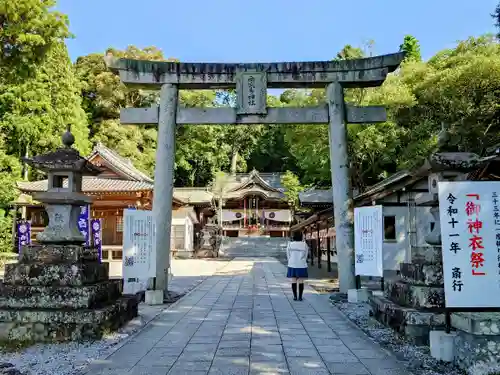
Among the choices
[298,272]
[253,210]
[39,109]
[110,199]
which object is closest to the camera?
[298,272]

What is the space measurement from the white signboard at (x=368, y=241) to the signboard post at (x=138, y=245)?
4303 mm

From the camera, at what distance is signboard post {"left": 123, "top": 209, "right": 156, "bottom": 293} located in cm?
854

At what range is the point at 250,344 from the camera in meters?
5.69

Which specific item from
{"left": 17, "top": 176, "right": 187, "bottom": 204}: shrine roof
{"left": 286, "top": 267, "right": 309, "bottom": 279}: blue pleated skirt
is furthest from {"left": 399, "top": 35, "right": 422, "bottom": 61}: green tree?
{"left": 286, "top": 267, "right": 309, "bottom": 279}: blue pleated skirt

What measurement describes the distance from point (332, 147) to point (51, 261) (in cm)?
665

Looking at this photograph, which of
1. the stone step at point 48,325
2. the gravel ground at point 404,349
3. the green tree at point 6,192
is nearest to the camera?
the gravel ground at point 404,349

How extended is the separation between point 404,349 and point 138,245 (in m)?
5.42

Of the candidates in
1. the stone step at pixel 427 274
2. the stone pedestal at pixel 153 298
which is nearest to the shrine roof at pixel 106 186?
the stone pedestal at pixel 153 298

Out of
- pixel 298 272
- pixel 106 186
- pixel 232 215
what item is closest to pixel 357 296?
pixel 298 272

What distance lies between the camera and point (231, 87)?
1053 cm

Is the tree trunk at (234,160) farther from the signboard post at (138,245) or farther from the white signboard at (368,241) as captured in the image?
the white signboard at (368,241)

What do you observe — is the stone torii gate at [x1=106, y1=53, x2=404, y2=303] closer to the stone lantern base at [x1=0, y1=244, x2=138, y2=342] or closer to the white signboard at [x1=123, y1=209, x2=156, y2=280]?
the white signboard at [x1=123, y1=209, x2=156, y2=280]

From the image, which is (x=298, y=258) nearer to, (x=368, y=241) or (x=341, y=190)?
(x=368, y=241)

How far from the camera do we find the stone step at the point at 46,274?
20.6ft
